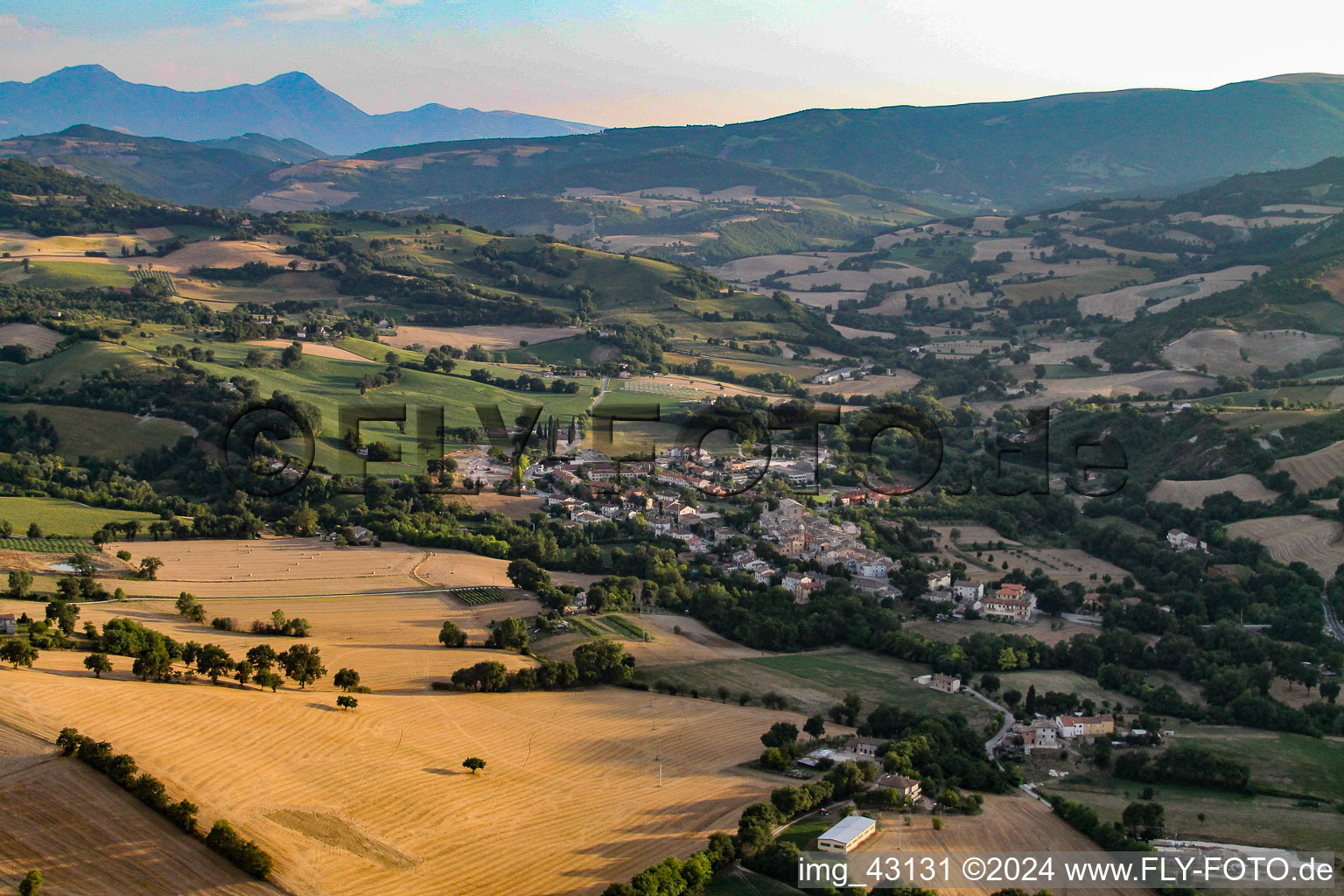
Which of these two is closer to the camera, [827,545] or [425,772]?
[425,772]

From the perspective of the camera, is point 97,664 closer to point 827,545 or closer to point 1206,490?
point 827,545

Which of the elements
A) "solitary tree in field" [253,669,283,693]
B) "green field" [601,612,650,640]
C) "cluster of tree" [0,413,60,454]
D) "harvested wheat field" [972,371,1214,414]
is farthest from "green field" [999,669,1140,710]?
"cluster of tree" [0,413,60,454]

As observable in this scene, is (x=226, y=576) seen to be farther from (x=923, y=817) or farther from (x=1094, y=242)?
(x=1094, y=242)

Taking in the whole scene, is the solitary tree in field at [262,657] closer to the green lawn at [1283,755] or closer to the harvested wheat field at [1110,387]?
the green lawn at [1283,755]

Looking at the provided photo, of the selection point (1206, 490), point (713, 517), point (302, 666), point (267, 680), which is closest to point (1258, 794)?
point (302, 666)

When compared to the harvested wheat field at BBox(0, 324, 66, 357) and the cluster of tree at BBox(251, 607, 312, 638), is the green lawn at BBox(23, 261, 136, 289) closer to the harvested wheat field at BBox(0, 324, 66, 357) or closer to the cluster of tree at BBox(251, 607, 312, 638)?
the harvested wheat field at BBox(0, 324, 66, 357)

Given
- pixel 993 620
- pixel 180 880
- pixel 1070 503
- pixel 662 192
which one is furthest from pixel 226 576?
pixel 662 192
